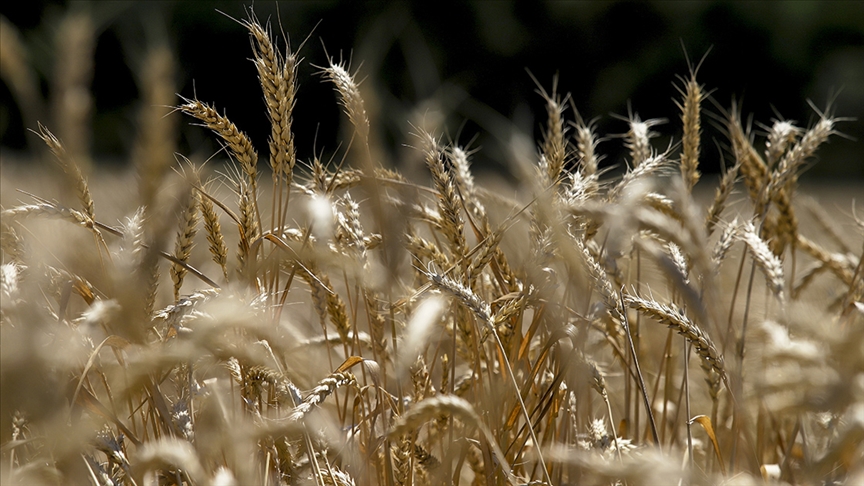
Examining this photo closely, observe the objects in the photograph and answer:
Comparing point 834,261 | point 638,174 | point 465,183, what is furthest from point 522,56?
point 638,174

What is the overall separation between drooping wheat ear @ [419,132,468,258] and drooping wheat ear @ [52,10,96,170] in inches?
28.5

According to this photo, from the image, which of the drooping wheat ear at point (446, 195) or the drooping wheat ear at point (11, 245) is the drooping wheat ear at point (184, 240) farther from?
the drooping wheat ear at point (446, 195)

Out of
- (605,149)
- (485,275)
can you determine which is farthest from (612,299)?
(605,149)

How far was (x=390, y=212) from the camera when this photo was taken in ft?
3.92

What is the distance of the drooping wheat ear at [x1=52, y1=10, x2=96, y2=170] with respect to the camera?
1488mm

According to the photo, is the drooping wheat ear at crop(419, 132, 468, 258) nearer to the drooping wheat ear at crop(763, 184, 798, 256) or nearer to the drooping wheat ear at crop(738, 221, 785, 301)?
the drooping wheat ear at crop(738, 221, 785, 301)

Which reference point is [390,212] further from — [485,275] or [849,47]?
[849,47]

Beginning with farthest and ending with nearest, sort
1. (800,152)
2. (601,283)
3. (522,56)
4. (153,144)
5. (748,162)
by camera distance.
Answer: (522,56), (748,162), (800,152), (601,283), (153,144)

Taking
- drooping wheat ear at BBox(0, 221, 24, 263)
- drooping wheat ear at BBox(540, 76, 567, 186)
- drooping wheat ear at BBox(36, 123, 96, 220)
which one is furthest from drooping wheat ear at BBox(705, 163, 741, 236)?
drooping wheat ear at BBox(0, 221, 24, 263)

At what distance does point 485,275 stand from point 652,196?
16.2 inches

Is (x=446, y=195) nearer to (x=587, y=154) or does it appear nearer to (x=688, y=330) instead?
(x=688, y=330)

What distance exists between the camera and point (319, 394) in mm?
985

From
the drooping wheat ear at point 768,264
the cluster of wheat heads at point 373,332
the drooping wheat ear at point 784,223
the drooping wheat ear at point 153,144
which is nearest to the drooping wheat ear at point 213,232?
the cluster of wheat heads at point 373,332

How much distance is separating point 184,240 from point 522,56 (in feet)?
46.2
